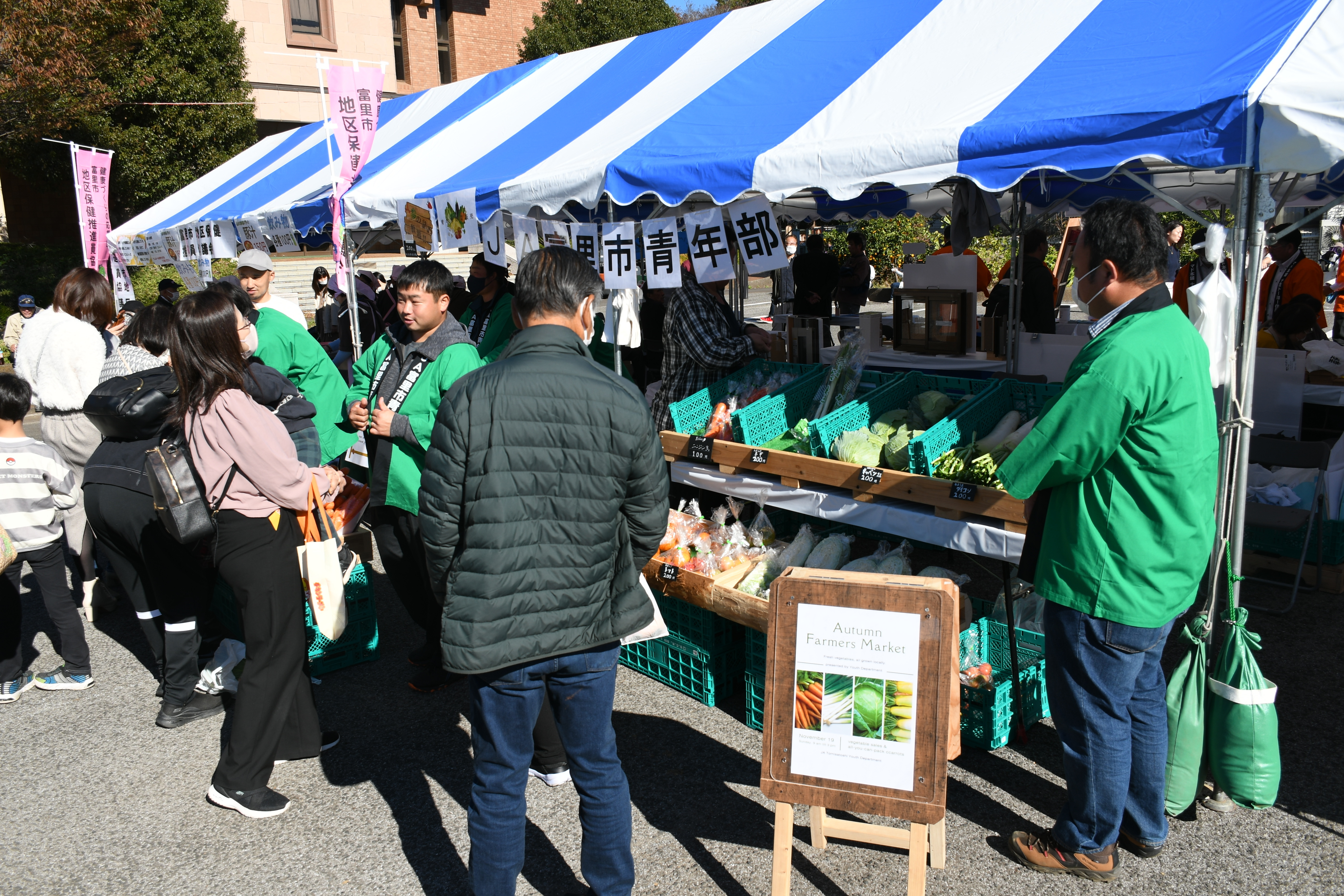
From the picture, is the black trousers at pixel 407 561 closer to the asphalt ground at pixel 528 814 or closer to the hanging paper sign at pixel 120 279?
the asphalt ground at pixel 528 814

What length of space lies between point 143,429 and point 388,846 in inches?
81.9

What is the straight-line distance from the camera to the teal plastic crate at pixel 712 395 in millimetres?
5172

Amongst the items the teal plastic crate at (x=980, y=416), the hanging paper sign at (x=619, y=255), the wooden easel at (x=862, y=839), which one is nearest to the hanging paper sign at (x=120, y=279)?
the hanging paper sign at (x=619, y=255)

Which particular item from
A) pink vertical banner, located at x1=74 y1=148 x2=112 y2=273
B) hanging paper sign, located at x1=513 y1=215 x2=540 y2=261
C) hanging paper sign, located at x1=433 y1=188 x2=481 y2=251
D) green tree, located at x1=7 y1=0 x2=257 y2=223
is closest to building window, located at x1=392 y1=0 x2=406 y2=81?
green tree, located at x1=7 y1=0 x2=257 y2=223

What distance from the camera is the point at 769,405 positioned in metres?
4.82

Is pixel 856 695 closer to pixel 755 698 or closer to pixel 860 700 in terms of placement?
pixel 860 700

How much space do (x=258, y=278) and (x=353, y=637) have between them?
7.57ft

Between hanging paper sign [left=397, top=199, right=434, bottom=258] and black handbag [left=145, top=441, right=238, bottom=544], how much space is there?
311cm

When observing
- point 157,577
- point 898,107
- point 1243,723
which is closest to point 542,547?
point 1243,723

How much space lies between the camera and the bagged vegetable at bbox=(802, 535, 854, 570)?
418 cm

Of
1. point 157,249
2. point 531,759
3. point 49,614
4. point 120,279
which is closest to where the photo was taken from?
point 531,759

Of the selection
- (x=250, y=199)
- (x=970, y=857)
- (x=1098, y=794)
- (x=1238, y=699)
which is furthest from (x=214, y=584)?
(x=250, y=199)

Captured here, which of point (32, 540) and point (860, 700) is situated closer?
point (860, 700)

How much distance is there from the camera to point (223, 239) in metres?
8.55
